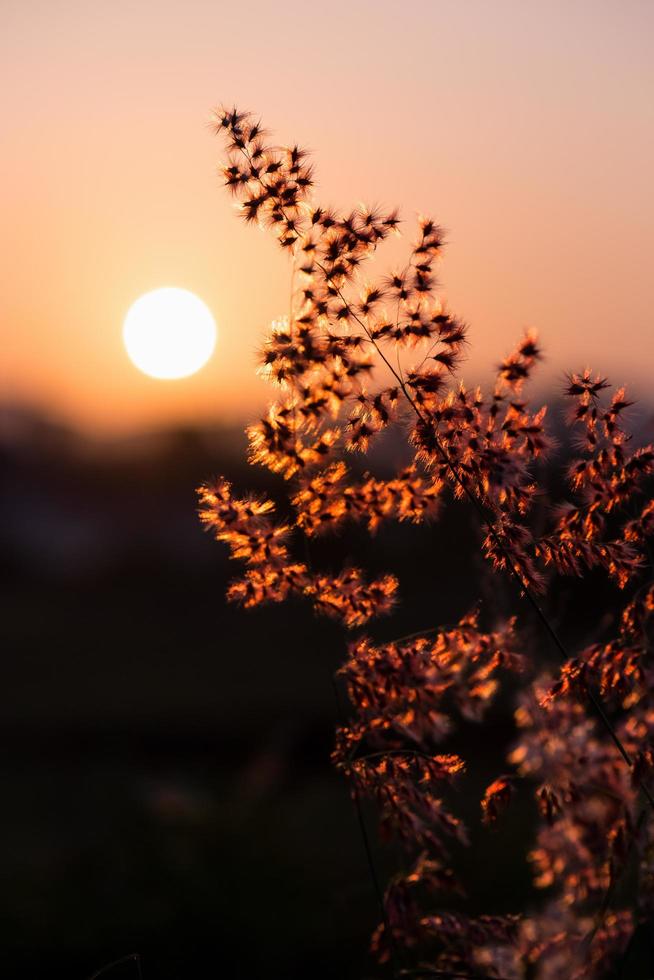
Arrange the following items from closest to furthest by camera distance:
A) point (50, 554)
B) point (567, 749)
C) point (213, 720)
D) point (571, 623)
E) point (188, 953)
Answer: point (567, 749), point (188, 953), point (213, 720), point (571, 623), point (50, 554)

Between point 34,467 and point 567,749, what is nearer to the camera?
point 567,749

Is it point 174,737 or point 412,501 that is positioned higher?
point 174,737

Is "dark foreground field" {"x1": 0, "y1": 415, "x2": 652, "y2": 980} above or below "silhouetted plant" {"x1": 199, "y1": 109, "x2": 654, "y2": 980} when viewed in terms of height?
above

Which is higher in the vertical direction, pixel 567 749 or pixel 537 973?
pixel 567 749

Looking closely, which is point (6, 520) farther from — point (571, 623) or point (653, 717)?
point (653, 717)

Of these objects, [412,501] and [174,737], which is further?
[174,737]

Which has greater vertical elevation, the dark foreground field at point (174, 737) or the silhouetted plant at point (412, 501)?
the dark foreground field at point (174, 737)

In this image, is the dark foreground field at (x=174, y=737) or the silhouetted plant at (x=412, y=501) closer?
the silhouetted plant at (x=412, y=501)

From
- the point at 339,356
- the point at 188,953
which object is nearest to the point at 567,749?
the point at 339,356

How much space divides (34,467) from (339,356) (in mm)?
18916

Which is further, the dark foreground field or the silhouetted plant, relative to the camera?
the dark foreground field

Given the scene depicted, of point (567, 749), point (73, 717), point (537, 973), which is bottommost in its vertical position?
point (537, 973)

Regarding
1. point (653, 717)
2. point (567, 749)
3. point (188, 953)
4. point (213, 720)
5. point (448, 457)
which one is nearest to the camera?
point (448, 457)

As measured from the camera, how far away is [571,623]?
12812 millimetres
